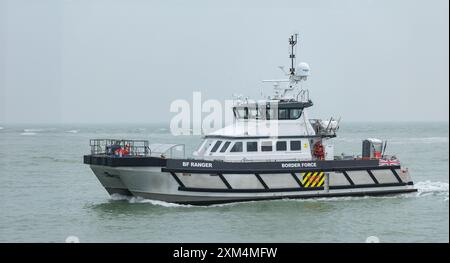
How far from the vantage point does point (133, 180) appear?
2542 cm

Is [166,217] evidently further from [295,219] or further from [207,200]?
[295,219]

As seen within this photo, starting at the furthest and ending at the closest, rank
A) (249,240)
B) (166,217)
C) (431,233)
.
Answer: (166,217), (431,233), (249,240)

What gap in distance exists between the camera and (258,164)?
2586 cm

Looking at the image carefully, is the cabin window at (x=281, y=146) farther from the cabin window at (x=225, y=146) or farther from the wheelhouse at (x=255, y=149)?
the cabin window at (x=225, y=146)

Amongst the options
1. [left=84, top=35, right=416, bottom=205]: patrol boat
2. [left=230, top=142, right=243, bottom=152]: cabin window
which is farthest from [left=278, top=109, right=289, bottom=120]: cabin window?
[left=230, top=142, right=243, bottom=152]: cabin window

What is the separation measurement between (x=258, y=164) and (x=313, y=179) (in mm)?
2086

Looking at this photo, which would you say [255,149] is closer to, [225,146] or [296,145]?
[225,146]

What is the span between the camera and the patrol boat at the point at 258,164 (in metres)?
25.3

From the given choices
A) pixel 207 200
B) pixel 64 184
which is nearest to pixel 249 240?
pixel 207 200

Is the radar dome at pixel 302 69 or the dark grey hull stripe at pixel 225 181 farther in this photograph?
the radar dome at pixel 302 69

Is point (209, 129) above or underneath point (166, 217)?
above

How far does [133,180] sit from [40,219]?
310cm

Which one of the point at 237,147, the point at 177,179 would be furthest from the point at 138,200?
the point at 237,147

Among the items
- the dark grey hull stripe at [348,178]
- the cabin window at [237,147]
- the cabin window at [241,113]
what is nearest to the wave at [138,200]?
the cabin window at [237,147]
